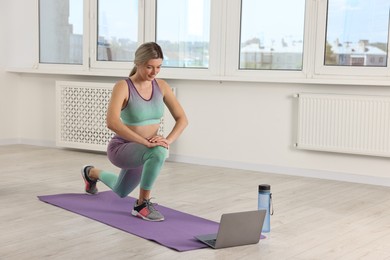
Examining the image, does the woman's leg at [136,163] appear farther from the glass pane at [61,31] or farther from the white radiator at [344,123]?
Answer: the glass pane at [61,31]

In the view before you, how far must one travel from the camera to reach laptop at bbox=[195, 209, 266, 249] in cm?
300

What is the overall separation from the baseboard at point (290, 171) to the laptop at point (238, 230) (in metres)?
2.05

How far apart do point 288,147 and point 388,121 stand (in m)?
0.86

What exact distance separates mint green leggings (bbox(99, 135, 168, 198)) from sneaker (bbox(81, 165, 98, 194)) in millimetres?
391

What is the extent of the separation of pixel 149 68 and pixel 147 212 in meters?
0.79

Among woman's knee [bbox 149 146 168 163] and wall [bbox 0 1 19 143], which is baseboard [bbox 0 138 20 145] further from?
woman's knee [bbox 149 146 168 163]

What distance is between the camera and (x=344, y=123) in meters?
4.98

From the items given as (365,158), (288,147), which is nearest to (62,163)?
(288,147)

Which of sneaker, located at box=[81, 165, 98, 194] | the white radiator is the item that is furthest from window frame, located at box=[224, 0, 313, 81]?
sneaker, located at box=[81, 165, 98, 194]

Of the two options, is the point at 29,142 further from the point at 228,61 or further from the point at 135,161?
the point at 135,161

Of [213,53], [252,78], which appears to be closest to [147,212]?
[252,78]

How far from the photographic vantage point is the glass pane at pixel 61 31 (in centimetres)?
640

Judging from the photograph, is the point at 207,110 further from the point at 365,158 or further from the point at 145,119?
the point at 145,119

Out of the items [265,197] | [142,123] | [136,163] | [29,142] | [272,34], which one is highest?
[272,34]
